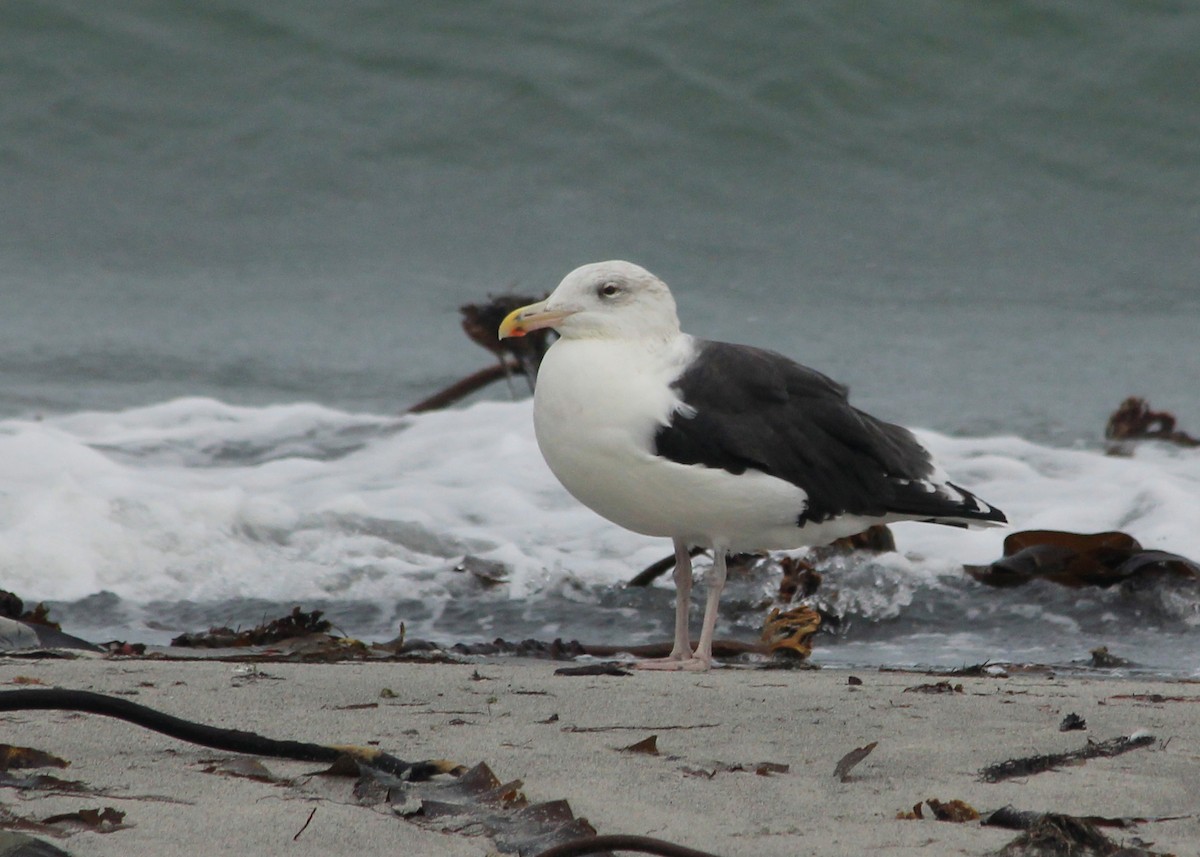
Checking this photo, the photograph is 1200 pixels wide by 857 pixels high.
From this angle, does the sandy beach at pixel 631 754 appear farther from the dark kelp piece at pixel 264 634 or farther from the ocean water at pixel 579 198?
the ocean water at pixel 579 198

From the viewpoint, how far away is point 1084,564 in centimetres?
538

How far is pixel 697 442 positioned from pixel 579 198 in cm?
1059

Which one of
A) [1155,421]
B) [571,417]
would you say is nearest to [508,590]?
[571,417]

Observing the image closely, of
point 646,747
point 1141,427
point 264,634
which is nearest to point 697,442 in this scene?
point 264,634

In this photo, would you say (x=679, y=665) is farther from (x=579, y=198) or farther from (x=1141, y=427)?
(x=579, y=198)

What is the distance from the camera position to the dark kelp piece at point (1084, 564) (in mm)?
5316

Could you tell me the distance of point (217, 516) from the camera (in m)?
6.34

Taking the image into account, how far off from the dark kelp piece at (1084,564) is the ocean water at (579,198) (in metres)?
2.79

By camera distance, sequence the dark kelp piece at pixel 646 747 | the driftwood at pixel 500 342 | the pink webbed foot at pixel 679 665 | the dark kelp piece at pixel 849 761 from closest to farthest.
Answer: the dark kelp piece at pixel 849 761 < the dark kelp piece at pixel 646 747 < the pink webbed foot at pixel 679 665 < the driftwood at pixel 500 342

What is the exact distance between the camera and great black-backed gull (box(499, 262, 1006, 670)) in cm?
419

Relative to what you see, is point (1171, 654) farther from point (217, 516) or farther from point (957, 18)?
point (957, 18)

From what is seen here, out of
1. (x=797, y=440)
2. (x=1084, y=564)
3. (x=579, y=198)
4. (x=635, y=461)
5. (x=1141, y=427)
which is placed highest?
(x=579, y=198)

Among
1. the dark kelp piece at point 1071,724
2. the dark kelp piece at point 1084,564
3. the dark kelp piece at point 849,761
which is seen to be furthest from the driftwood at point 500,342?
the dark kelp piece at point 849,761

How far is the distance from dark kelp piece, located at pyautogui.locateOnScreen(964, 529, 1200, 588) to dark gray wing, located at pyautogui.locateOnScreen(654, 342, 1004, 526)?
2.93 feet
